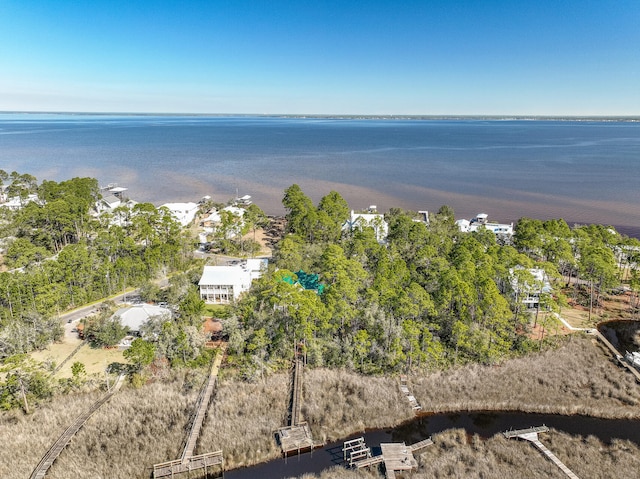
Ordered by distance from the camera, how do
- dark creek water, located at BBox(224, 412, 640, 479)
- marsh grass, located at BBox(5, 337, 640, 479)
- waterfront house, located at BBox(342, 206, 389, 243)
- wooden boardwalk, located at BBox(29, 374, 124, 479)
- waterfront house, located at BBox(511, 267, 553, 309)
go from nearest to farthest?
wooden boardwalk, located at BBox(29, 374, 124, 479), marsh grass, located at BBox(5, 337, 640, 479), dark creek water, located at BBox(224, 412, 640, 479), waterfront house, located at BBox(511, 267, 553, 309), waterfront house, located at BBox(342, 206, 389, 243)

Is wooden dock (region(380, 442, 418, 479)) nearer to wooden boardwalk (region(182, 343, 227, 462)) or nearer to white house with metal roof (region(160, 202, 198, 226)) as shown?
wooden boardwalk (region(182, 343, 227, 462))

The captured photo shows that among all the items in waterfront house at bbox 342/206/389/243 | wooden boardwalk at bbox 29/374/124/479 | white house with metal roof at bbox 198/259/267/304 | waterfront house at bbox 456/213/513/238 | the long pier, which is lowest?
the long pier

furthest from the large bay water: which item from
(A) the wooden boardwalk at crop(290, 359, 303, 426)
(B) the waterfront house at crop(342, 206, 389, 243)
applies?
(A) the wooden boardwalk at crop(290, 359, 303, 426)

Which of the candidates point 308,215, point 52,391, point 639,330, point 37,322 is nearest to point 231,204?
point 308,215

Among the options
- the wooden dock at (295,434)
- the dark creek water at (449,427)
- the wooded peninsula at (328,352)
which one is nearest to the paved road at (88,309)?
the wooded peninsula at (328,352)

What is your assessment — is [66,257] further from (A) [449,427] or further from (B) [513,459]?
(B) [513,459]

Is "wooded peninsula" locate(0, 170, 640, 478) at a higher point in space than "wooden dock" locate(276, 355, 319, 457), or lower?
higher

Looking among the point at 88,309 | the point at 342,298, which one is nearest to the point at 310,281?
the point at 342,298

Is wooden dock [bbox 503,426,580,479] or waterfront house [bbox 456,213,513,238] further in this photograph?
waterfront house [bbox 456,213,513,238]
